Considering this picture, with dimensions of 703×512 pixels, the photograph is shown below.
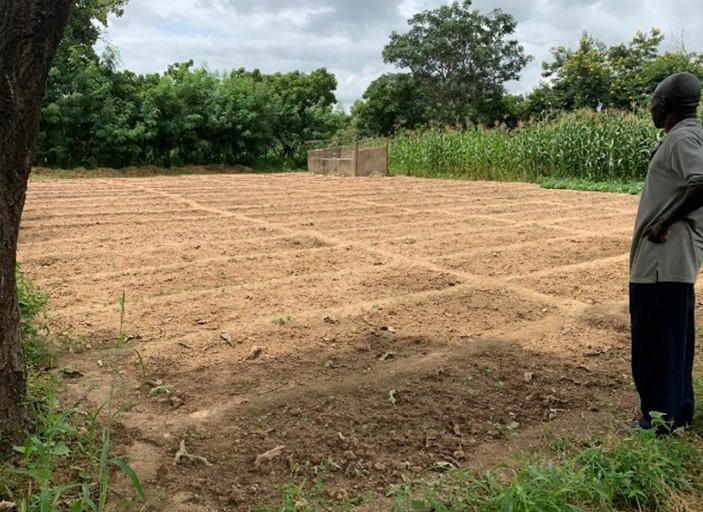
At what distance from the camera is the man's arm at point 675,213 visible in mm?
2273

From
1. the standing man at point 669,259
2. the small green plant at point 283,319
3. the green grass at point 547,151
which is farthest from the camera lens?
the green grass at point 547,151

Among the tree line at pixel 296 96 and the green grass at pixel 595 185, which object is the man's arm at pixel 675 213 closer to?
the green grass at pixel 595 185

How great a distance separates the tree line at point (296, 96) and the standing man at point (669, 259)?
13212 mm

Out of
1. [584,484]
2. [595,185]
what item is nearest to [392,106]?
[595,185]

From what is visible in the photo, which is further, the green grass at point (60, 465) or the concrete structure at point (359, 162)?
the concrete structure at point (359, 162)

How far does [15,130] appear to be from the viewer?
214cm

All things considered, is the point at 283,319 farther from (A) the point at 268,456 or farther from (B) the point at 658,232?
(B) the point at 658,232

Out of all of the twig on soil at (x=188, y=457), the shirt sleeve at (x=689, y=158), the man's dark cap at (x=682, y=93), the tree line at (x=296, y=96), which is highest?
the tree line at (x=296, y=96)

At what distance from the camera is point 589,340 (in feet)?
12.5

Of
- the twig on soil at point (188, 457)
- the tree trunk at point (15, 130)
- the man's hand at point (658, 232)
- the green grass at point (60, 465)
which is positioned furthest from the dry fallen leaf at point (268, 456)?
the man's hand at point (658, 232)

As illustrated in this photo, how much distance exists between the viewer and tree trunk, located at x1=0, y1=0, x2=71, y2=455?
207cm

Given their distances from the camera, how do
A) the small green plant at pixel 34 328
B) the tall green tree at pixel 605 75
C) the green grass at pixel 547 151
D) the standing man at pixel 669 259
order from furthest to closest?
the tall green tree at pixel 605 75 → the green grass at pixel 547 151 → the small green plant at pixel 34 328 → the standing man at pixel 669 259

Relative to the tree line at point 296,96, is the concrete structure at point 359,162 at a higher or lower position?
lower

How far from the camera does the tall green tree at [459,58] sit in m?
29.3
